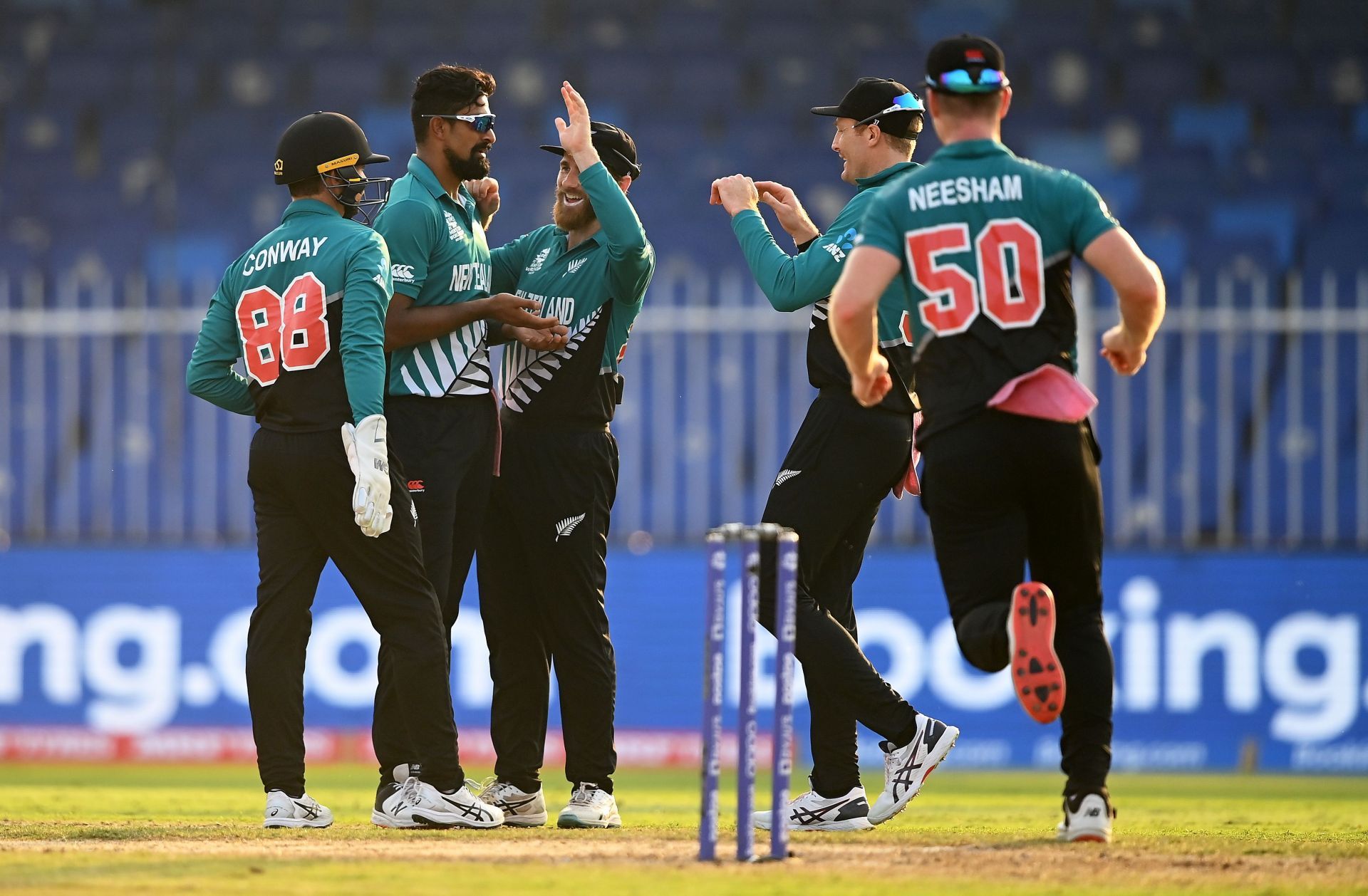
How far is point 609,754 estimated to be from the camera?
5.57m

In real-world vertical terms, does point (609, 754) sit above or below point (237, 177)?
below

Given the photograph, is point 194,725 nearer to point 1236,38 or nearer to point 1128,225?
point 1128,225

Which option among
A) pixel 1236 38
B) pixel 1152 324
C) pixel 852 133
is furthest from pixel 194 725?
pixel 1236 38

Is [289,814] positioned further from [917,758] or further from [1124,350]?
[1124,350]

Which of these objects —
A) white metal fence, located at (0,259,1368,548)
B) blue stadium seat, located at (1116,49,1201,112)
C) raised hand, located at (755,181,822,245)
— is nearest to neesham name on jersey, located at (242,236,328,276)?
raised hand, located at (755,181,822,245)

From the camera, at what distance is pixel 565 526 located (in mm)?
5496

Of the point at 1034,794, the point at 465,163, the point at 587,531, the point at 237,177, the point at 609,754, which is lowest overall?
the point at 1034,794

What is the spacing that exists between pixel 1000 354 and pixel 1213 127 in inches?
386

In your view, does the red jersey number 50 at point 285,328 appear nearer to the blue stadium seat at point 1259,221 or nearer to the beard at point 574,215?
the beard at point 574,215

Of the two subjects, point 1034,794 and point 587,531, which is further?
point 1034,794

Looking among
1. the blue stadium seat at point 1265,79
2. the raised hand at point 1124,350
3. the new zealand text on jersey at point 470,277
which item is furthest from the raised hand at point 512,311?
the blue stadium seat at point 1265,79

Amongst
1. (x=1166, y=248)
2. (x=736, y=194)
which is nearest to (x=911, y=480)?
(x=736, y=194)

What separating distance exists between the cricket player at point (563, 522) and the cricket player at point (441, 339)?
0.43 ft

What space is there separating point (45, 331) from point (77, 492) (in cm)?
173
